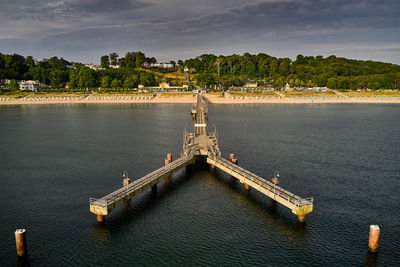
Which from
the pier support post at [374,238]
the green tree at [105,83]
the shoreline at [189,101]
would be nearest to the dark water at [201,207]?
the pier support post at [374,238]

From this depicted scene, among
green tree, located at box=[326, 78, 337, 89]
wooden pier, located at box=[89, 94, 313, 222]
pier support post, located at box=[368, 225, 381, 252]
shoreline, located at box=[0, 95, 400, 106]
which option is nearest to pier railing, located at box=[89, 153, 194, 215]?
wooden pier, located at box=[89, 94, 313, 222]

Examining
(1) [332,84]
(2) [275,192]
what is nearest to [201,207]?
(2) [275,192]

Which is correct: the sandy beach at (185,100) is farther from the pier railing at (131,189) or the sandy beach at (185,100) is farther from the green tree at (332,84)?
the pier railing at (131,189)

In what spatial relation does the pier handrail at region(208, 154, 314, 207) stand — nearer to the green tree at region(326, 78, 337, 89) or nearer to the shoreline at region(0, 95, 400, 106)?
the shoreline at region(0, 95, 400, 106)

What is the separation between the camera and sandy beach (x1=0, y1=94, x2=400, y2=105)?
17012 cm

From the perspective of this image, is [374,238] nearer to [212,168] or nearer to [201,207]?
[201,207]

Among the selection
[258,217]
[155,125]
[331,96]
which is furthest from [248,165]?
[331,96]

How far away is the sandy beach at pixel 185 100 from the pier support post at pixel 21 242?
474ft

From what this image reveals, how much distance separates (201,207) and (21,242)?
694 inches

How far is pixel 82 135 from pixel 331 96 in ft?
492

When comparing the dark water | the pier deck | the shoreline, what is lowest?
the dark water

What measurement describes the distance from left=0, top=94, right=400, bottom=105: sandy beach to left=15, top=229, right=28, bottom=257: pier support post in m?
145

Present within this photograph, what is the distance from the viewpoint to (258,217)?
32656 mm

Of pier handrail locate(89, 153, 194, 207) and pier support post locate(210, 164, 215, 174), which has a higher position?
pier handrail locate(89, 153, 194, 207)
